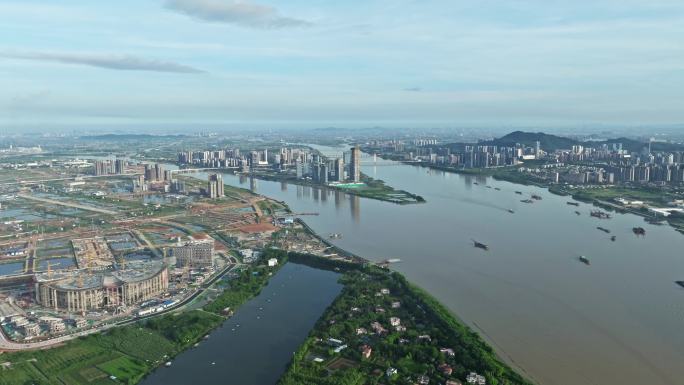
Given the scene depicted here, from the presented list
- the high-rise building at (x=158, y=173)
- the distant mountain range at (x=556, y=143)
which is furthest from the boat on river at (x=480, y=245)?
the distant mountain range at (x=556, y=143)

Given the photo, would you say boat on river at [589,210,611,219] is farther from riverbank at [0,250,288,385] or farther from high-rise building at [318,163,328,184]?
riverbank at [0,250,288,385]

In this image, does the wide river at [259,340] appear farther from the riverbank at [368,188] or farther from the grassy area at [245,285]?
the riverbank at [368,188]

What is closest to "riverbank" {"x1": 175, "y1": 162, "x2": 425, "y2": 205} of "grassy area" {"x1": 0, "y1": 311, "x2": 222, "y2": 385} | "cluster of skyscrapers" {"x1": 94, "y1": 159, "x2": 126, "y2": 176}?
"cluster of skyscrapers" {"x1": 94, "y1": 159, "x2": 126, "y2": 176}

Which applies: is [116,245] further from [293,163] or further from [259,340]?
[293,163]

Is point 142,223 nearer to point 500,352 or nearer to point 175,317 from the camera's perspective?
point 175,317

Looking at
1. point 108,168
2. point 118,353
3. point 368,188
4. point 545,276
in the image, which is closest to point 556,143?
point 368,188
